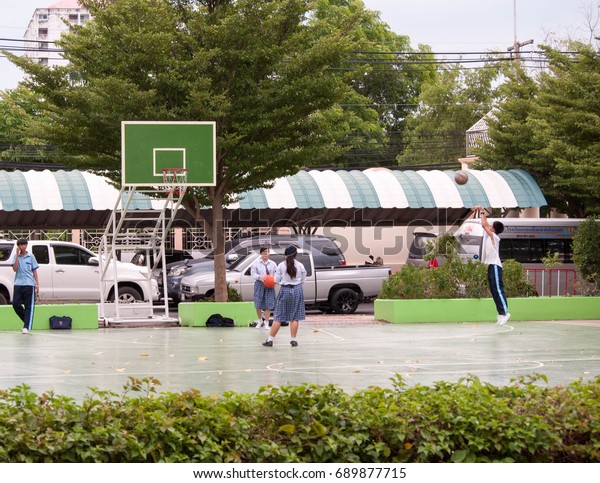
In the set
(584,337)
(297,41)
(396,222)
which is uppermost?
(297,41)

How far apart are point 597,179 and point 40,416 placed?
20.0m

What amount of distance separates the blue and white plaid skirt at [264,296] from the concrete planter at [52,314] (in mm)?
3361

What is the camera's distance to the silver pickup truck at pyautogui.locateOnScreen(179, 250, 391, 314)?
25.6m

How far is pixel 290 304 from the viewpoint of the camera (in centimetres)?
1645

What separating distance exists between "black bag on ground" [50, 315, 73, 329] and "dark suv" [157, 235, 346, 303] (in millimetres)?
6498

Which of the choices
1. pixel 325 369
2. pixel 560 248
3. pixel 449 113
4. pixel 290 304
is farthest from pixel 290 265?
pixel 449 113

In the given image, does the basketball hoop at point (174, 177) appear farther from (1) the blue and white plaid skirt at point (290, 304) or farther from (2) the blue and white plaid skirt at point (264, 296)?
(1) the blue and white plaid skirt at point (290, 304)

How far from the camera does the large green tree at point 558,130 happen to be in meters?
25.3

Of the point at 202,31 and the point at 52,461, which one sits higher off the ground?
the point at 202,31

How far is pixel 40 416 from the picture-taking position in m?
6.91

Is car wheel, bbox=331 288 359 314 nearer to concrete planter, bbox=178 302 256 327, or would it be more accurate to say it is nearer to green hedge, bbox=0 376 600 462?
concrete planter, bbox=178 302 256 327

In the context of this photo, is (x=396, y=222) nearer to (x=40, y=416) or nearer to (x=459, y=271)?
(x=459, y=271)

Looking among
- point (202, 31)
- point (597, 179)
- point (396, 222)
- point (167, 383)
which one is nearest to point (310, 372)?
point (167, 383)

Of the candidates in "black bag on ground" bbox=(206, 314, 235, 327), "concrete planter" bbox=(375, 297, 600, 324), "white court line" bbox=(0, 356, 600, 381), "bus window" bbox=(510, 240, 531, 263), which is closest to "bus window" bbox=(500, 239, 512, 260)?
"bus window" bbox=(510, 240, 531, 263)
